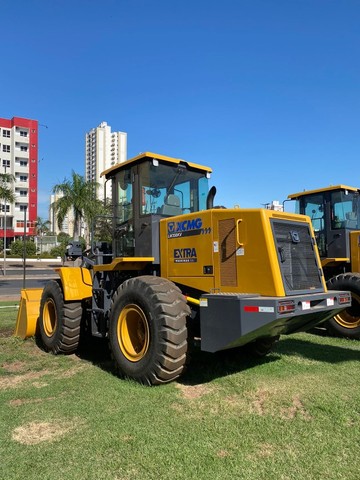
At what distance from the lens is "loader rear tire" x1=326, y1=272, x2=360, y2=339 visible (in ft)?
28.0

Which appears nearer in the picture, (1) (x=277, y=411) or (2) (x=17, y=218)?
(1) (x=277, y=411)

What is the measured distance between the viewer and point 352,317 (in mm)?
8680

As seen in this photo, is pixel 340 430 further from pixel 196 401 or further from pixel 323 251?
pixel 323 251

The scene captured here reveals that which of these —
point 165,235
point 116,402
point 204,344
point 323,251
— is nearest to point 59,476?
point 116,402

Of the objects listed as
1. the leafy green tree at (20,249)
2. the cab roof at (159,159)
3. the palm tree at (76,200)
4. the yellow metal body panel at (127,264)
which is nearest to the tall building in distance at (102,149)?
the leafy green tree at (20,249)

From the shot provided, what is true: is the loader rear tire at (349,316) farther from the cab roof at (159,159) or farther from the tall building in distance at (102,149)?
the tall building in distance at (102,149)

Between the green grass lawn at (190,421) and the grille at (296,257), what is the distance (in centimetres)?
121

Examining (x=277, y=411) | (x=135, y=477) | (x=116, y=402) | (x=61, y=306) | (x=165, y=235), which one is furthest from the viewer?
(x=61, y=306)

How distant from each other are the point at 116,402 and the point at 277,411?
1.72m

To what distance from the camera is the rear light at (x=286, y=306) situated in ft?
15.2

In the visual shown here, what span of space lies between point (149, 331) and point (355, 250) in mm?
6194

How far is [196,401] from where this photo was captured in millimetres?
4758

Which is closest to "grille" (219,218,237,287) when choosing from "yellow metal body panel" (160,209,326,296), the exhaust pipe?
"yellow metal body panel" (160,209,326,296)

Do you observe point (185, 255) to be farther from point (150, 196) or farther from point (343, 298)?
point (343, 298)
